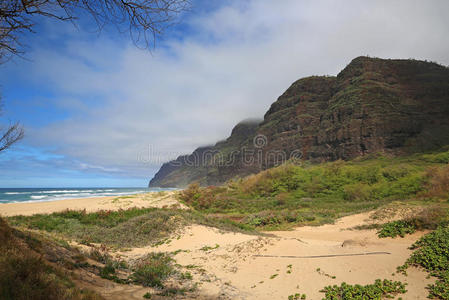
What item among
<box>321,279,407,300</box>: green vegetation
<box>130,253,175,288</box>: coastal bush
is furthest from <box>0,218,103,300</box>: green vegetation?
<box>321,279,407,300</box>: green vegetation

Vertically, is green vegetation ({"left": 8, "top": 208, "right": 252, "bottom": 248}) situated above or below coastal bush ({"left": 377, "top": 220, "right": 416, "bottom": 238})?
below

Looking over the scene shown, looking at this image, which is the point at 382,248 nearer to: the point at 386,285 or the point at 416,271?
the point at 416,271

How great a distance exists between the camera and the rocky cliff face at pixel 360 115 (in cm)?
5084

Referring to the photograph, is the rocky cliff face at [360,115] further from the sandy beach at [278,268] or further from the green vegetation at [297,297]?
the green vegetation at [297,297]

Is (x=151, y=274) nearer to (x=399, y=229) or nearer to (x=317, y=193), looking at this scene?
(x=399, y=229)

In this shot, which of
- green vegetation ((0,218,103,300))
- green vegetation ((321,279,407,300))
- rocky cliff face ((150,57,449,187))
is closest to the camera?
green vegetation ((0,218,103,300))

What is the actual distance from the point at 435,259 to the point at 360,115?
5849cm

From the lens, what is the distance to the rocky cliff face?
5084 cm

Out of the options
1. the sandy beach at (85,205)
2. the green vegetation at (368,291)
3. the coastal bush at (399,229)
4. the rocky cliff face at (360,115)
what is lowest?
the sandy beach at (85,205)

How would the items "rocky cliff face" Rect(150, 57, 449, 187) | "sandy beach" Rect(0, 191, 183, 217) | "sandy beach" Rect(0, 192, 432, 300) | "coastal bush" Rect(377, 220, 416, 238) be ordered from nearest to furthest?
"sandy beach" Rect(0, 192, 432, 300) → "coastal bush" Rect(377, 220, 416, 238) → "sandy beach" Rect(0, 191, 183, 217) → "rocky cliff face" Rect(150, 57, 449, 187)

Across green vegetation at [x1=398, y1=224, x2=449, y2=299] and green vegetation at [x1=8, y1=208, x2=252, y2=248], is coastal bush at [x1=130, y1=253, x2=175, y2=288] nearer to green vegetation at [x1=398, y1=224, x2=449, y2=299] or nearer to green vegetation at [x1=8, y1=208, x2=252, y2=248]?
green vegetation at [x1=8, y1=208, x2=252, y2=248]

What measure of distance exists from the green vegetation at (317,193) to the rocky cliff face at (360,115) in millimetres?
20691

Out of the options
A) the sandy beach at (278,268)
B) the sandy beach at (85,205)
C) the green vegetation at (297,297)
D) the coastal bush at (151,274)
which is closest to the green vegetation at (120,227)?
the sandy beach at (278,268)

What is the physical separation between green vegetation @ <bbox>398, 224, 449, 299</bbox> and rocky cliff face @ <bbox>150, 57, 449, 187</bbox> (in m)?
49.2
